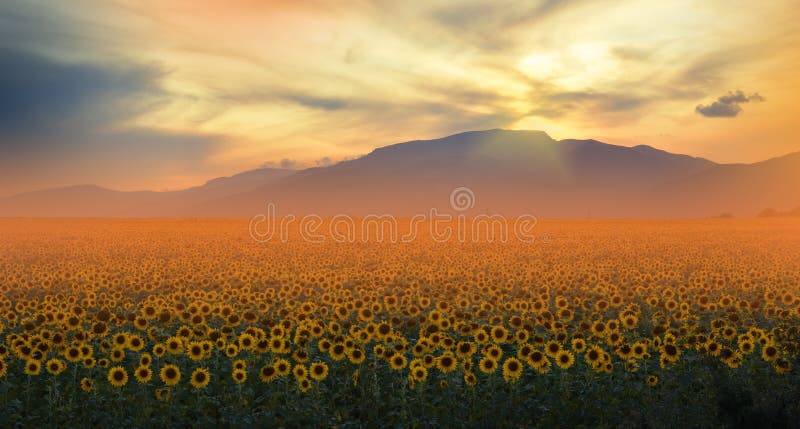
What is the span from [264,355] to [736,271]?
67.7ft

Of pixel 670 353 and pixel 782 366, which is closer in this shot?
pixel 782 366

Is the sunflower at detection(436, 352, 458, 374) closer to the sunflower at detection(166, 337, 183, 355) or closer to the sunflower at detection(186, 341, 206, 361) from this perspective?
the sunflower at detection(186, 341, 206, 361)

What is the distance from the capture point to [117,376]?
10.6 m

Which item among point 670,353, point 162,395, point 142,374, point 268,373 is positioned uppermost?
point 142,374

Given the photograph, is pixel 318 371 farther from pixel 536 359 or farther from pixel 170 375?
pixel 536 359

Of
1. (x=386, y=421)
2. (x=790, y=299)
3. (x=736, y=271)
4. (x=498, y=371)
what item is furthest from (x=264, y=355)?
(x=736, y=271)

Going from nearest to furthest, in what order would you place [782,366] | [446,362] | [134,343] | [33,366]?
[446,362] → [33,366] → [782,366] → [134,343]

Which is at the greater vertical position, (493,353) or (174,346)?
(174,346)

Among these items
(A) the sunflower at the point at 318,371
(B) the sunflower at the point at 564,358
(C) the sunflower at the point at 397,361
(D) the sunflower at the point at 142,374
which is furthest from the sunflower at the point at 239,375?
(B) the sunflower at the point at 564,358

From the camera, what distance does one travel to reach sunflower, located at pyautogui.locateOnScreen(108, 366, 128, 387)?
1053cm

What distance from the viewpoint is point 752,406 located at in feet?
31.2

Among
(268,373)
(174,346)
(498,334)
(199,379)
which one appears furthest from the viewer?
(498,334)

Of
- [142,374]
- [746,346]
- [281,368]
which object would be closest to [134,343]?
[142,374]

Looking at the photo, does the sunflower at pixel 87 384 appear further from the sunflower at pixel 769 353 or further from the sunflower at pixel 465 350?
the sunflower at pixel 769 353
